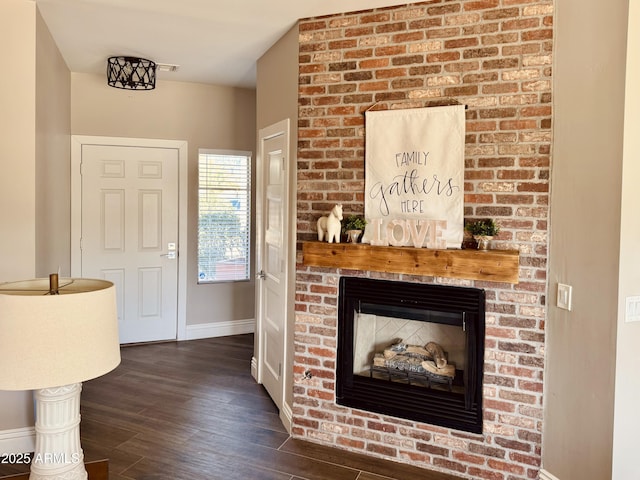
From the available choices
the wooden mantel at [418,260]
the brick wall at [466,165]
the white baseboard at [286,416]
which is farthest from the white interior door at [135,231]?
the wooden mantel at [418,260]

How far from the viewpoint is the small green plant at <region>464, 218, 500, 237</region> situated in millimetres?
2410

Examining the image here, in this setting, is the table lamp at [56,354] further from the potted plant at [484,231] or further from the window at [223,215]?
the window at [223,215]

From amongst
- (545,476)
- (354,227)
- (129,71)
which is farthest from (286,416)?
(129,71)

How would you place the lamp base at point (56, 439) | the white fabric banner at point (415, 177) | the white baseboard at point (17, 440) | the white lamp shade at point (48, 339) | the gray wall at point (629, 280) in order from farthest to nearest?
1. the white baseboard at point (17, 440)
2. the white fabric banner at point (415, 177)
3. the gray wall at point (629, 280)
4. the lamp base at point (56, 439)
5. the white lamp shade at point (48, 339)

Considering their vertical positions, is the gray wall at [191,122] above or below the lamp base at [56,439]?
above

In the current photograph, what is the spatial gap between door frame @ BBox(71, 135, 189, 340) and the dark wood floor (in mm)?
770

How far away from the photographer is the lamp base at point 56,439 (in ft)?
4.43

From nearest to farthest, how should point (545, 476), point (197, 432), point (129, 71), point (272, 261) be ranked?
point (545, 476) < point (197, 432) < point (272, 261) < point (129, 71)

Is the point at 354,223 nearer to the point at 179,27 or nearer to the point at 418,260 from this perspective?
the point at 418,260

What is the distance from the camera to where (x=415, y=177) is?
2639 millimetres

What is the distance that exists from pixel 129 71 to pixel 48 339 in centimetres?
331

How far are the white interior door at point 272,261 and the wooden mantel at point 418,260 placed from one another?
554 mm

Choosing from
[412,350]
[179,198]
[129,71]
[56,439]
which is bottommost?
[412,350]

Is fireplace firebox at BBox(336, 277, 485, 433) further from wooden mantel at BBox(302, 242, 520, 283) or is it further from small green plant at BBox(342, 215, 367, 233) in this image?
small green plant at BBox(342, 215, 367, 233)
